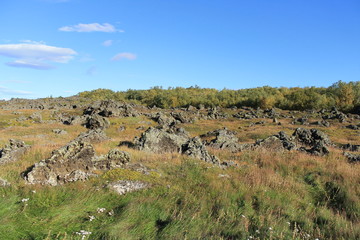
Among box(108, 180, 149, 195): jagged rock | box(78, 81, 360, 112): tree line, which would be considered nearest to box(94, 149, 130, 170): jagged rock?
box(108, 180, 149, 195): jagged rock

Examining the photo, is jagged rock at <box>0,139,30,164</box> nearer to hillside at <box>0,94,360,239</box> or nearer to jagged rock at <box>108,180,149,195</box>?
hillside at <box>0,94,360,239</box>

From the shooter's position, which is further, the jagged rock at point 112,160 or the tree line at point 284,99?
the tree line at point 284,99

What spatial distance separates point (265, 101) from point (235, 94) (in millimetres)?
24922

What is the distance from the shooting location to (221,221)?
21.6 ft

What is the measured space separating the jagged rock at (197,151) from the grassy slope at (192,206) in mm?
2074

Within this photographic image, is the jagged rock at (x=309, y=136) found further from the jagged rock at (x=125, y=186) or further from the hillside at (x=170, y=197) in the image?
the jagged rock at (x=125, y=186)

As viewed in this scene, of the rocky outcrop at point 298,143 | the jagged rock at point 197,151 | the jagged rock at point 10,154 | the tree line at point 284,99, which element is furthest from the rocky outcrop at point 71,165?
the tree line at point 284,99

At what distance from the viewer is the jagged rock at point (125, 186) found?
8.11 metres

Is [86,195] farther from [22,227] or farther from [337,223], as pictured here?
[337,223]

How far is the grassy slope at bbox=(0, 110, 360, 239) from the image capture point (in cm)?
593

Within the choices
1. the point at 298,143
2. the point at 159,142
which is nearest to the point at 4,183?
the point at 159,142

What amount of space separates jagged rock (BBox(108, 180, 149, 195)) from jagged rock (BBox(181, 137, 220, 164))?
517cm


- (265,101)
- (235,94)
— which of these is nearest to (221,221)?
(265,101)

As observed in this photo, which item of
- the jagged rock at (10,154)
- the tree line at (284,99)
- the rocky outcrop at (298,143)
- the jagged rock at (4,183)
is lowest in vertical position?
the rocky outcrop at (298,143)
